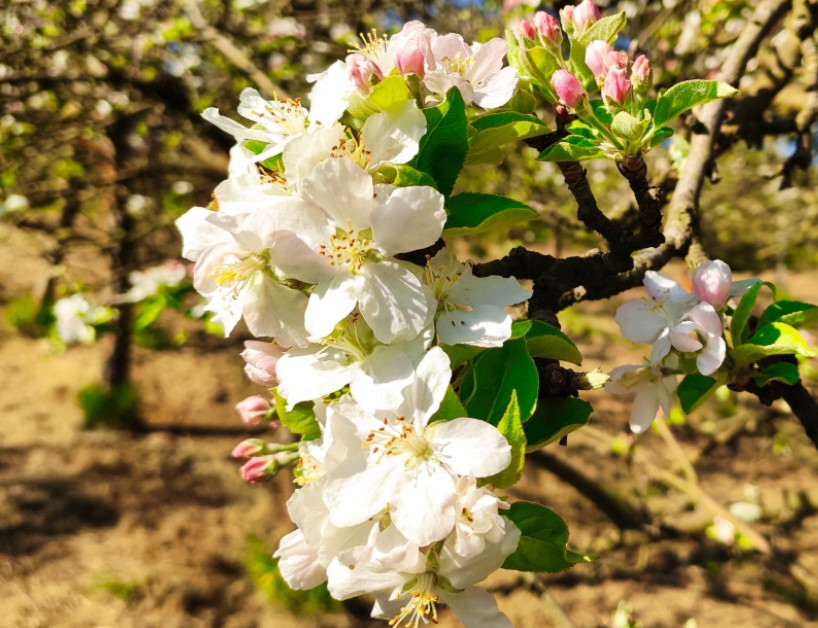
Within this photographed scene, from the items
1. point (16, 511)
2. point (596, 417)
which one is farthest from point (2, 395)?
point (596, 417)

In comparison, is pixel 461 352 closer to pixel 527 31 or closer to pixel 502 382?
pixel 502 382

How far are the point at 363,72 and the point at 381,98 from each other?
6cm

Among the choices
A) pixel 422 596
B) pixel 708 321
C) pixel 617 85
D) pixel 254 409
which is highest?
pixel 617 85

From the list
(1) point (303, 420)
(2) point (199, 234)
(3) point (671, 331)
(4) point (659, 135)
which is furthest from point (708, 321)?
(2) point (199, 234)

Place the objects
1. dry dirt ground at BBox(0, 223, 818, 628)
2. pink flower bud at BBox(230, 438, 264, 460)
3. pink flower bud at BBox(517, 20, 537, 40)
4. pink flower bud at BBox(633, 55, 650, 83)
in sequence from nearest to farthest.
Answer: pink flower bud at BBox(633, 55, 650, 83) < pink flower bud at BBox(517, 20, 537, 40) < pink flower bud at BBox(230, 438, 264, 460) < dry dirt ground at BBox(0, 223, 818, 628)

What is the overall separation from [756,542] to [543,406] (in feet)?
7.28

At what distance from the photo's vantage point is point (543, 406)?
29.2 inches

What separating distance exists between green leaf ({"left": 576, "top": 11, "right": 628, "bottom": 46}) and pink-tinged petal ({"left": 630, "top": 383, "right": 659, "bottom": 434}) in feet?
1.91

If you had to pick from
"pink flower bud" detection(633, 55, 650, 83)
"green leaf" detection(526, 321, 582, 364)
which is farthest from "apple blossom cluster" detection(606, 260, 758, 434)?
"pink flower bud" detection(633, 55, 650, 83)

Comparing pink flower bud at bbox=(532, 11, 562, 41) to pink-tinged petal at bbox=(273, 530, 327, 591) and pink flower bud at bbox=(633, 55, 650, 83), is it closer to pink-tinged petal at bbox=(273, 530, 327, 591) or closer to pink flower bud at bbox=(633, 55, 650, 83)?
pink flower bud at bbox=(633, 55, 650, 83)

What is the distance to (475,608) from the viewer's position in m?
0.70

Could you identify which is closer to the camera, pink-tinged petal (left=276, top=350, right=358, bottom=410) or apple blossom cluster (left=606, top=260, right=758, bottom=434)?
pink-tinged petal (left=276, top=350, right=358, bottom=410)

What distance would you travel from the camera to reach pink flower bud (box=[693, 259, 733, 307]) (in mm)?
913

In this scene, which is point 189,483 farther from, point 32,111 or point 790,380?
point 790,380
